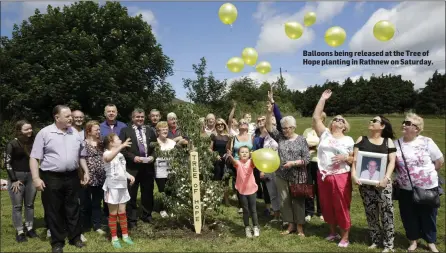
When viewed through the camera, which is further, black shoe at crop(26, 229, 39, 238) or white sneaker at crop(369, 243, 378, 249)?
black shoe at crop(26, 229, 39, 238)

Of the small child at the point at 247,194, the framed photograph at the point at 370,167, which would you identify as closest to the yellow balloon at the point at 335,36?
the framed photograph at the point at 370,167

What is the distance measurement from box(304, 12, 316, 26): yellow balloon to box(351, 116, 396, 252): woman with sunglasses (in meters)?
2.88

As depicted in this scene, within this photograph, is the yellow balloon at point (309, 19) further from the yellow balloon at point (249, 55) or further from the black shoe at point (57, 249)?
the black shoe at point (57, 249)

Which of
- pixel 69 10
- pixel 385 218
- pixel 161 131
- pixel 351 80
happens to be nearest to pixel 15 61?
pixel 69 10

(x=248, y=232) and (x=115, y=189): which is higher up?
(x=115, y=189)

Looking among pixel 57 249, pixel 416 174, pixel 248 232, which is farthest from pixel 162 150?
pixel 416 174

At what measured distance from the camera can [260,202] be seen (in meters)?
7.80

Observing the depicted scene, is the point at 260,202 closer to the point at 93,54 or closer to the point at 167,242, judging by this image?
the point at 167,242

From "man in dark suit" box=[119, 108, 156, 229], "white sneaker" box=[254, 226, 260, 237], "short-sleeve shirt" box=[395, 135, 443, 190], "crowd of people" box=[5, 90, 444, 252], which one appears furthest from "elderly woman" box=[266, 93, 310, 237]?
"man in dark suit" box=[119, 108, 156, 229]

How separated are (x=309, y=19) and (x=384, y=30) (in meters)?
1.52

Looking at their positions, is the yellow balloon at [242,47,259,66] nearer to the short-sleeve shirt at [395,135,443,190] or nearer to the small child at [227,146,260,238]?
the small child at [227,146,260,238]

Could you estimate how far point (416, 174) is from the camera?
4.63m

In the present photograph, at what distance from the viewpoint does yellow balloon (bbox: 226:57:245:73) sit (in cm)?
674

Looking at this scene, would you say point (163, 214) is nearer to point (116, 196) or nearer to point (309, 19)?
point (116, 196)
